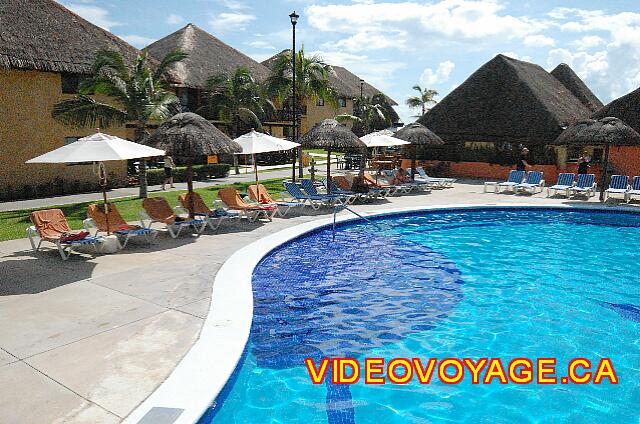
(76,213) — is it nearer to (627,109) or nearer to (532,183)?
(532,183)

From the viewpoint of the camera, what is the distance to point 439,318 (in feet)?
24.4

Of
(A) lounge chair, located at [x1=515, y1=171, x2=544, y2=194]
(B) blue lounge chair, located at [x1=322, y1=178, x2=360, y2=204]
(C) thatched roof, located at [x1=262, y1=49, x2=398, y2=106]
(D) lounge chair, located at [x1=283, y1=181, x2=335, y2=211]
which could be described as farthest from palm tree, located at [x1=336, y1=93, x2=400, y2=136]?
(D) lounge chair, located at [x1=283, y1=181, x2=335, y2=211]

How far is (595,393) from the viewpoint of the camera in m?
5.51

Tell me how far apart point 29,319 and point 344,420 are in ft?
15.2

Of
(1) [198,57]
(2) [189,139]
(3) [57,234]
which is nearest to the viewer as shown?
(3) [57,234]

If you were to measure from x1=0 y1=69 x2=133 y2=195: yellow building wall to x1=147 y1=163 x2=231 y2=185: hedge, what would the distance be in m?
3.12

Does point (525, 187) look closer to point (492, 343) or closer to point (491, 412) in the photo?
point (492, 343)

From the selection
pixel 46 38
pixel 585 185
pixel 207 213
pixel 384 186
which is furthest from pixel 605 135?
pixel 46 38

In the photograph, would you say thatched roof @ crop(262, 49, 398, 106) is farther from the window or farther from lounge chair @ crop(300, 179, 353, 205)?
lounge chair @ crop(300, 179, 353, 205)

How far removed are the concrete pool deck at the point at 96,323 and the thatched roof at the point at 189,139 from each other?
7.58 ft

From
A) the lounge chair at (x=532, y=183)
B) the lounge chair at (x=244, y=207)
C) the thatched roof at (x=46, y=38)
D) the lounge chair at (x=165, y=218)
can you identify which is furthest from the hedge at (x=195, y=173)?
the lounge chair at (x=532, y=183)

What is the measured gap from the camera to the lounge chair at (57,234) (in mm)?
9430

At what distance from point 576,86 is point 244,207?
29.9 metres

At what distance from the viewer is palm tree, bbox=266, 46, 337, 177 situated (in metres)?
25.5
